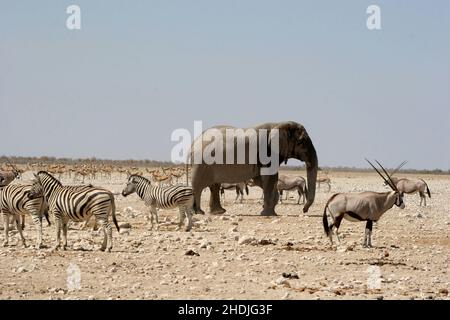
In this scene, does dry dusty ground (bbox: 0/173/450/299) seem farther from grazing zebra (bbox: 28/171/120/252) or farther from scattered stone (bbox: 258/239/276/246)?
grazing zebra (bbox: 28/171/120/252)

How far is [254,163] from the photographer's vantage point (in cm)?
2498

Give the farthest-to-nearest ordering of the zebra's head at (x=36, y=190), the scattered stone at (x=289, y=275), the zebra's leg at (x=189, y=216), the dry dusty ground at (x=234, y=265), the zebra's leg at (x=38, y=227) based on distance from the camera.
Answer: the zebra's leg at (x=189, y=216) → the zebra's head at (x=36, y=190) → the zebra's leg at (x=38, y=227) → the scattered stone at (x=289, y=275) → the dry dusty ground at (x=234, y=265)

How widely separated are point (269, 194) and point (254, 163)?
98cm

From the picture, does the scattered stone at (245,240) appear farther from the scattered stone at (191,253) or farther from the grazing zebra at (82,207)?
the grazing zebra at (82,207)

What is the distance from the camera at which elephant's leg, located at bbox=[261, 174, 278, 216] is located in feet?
79.8

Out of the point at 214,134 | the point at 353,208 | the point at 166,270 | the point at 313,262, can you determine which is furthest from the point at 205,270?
the point at 214,134

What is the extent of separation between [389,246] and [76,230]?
6.05 metres

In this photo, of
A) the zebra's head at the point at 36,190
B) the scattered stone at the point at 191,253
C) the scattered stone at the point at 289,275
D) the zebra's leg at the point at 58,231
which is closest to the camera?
the scattered stone at the point at 289,275

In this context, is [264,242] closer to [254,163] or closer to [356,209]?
[356,209]

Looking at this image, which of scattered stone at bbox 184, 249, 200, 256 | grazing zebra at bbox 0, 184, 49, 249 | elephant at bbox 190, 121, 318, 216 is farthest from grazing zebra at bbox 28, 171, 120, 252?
elephant at bbox 190, 121, 318, 216

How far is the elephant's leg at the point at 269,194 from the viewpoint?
79.8 ft

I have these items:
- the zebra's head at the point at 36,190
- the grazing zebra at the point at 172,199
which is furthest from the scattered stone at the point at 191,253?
the grazing zebra at the point at 172,199

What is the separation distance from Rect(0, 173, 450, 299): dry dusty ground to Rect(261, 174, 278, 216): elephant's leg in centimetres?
388
